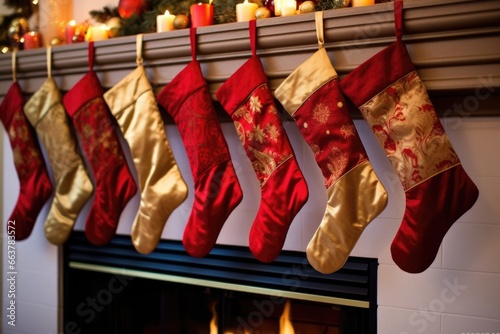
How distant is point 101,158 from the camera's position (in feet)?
5.24


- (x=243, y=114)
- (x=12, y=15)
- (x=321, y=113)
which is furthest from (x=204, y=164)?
(x=12, y=15)

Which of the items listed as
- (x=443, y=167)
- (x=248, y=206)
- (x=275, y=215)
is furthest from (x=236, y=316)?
(x=443, y=167)

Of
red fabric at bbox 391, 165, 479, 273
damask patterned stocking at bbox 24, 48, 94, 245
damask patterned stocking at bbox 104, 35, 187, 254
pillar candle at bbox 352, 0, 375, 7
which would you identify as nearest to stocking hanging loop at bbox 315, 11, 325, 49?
pillar candle at bbox 352, 0, 375, 7

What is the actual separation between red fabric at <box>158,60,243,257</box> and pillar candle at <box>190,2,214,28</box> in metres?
0.13

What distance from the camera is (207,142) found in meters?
1.40

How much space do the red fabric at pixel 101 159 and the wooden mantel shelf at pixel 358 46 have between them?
0.39ft

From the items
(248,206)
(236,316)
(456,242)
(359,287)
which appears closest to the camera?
(456,242)

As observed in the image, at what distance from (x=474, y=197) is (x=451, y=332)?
426 mm

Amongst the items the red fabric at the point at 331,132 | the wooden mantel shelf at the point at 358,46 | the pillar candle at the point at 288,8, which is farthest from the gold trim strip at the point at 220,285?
the pillar candle at the point at 288,8

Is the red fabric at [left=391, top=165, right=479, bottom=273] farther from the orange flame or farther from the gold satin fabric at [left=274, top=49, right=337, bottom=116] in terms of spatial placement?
the orange flame

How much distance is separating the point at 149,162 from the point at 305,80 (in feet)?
1.95

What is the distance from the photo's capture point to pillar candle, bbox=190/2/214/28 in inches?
57.5

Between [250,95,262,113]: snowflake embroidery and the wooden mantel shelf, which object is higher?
the wooden mantel shelf

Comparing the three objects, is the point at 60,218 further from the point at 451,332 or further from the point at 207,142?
the point at 451,332
